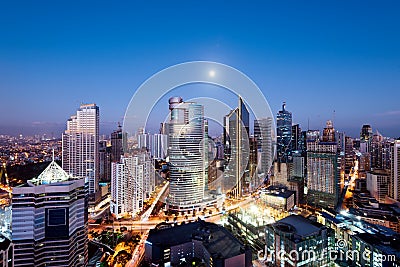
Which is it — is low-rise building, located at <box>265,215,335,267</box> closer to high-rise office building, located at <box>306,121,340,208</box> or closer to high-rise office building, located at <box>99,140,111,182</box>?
high-rise office building, located at <box>306,121,340,208</box>

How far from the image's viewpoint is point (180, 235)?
374 cm

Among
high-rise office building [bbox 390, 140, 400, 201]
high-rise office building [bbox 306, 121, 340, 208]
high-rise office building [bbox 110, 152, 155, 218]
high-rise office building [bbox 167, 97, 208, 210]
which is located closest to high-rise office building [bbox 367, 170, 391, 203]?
high-rise office building [bbox 390, 140, 400, 201]

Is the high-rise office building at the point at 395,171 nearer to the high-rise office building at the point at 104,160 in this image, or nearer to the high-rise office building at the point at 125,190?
the high-rise office building at the point at 125,190

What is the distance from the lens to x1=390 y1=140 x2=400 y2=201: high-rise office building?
622 centimetres

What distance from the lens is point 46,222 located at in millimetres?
2781

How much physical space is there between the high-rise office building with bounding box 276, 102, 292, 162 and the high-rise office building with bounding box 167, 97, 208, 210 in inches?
164

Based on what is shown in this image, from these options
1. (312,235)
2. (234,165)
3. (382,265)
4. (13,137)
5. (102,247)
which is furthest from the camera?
(13,137)

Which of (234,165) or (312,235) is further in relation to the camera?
(234,165)

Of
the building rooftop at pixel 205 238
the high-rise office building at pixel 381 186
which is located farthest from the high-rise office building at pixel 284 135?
the building rooftop at pixel 205 238

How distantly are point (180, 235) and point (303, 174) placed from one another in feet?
18.4

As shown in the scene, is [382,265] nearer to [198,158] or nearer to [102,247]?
[198,158]

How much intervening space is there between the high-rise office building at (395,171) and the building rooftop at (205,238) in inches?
212

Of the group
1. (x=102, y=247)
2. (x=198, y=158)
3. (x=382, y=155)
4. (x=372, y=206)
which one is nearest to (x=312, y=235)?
(x=198, y=158)

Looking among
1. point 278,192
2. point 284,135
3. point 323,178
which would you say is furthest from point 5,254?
point 284,135
